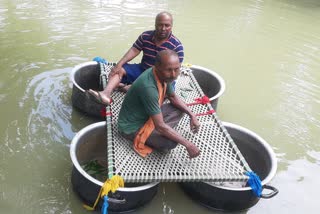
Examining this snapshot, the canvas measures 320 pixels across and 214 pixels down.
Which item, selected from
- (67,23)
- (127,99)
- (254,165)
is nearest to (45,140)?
(127,99)

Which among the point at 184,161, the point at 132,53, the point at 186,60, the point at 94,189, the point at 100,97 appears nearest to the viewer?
the point at 94,189

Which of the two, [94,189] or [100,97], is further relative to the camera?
[100,97]

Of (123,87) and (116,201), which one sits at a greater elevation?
(123,87)

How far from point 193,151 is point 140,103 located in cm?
52

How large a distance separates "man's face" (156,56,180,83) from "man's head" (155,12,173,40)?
0.79 metres

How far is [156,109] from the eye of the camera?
7.87ft

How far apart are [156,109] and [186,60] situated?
2782 millimetres

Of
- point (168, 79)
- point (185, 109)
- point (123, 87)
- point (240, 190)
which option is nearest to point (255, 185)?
point (240, 190)

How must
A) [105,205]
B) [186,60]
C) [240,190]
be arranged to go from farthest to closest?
[186,60] → [240,190] → [105,205]

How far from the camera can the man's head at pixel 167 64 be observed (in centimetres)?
228

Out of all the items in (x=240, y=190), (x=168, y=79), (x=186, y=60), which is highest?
(x=168, y=79)

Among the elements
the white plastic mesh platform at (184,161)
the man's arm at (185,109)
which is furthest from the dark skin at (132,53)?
the man's arm at (185,109)

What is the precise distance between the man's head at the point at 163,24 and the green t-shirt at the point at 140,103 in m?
0.64

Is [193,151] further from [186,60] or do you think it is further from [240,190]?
[186,60]
